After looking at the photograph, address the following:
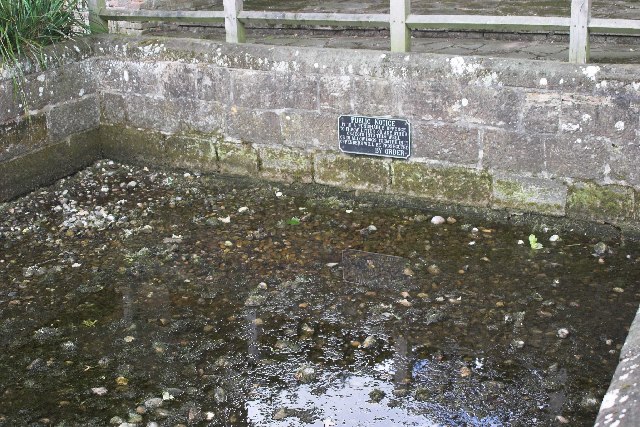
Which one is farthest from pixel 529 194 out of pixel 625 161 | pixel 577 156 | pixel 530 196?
pixel 625 161

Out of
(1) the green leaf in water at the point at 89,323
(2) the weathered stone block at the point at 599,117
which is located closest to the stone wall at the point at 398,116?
(2) the weathered stone block at the point at 599,117

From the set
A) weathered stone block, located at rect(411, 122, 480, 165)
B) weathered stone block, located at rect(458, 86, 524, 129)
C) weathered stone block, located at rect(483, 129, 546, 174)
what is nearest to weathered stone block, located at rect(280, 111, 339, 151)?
weathered stone block, located at rect(411, 122, 480, 165)

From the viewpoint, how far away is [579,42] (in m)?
5.80

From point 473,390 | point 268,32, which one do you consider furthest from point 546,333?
point 268,32

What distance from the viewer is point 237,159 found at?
729 cm

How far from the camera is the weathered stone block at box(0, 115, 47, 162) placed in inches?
275

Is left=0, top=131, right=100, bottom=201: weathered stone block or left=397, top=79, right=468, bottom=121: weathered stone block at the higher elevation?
left=397, top=79, right=468, bottom=121: weathered stone block

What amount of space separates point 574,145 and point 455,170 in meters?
0.90

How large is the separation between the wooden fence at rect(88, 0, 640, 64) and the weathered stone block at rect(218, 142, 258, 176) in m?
0.88

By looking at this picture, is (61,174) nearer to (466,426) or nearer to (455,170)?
(455,170)

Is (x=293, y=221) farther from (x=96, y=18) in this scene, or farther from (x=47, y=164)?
(x=96, y=18)

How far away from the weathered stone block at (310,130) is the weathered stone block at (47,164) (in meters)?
2.02

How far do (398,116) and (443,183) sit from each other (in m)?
0.61

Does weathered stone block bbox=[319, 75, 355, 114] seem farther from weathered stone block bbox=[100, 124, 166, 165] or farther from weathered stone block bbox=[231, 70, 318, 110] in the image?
weathered stone block bbox=[100, 124, 166, 165]
